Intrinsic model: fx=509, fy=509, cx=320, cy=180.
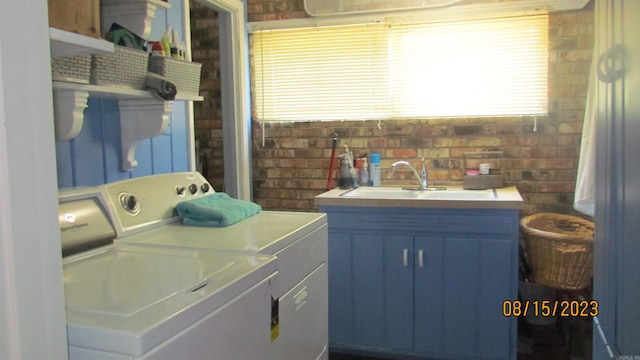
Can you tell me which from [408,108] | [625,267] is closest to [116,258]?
[625,267]

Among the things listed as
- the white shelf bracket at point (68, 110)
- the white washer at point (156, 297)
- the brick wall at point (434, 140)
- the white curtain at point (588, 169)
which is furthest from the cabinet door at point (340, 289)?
the white shelf bracket at point (68, 110)

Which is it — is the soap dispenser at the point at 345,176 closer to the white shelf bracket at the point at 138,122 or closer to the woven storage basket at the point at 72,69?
the white shelf bracket at the point at 138,122

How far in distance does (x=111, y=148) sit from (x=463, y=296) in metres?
1.74

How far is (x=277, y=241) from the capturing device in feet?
4.98

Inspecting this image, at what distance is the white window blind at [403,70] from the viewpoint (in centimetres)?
277

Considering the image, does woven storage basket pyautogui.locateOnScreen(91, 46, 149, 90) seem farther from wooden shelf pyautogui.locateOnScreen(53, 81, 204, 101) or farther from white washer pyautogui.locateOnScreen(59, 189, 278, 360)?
white washer pyautogui.locateOnScreen(59, 189, 278, 360)

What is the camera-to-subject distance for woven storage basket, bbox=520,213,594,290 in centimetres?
228

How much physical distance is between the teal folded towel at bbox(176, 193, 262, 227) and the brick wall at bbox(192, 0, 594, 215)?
4.03 feet

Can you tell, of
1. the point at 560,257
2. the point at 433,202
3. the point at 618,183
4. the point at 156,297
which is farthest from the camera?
the point at 433,202

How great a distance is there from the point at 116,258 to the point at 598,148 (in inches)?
53.9

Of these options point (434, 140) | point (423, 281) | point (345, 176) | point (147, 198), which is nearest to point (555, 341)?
point (423, 281)

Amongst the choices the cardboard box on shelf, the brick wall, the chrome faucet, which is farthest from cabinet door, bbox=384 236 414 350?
the cardboard box on shelf

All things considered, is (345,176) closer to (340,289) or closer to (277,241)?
(340,289)

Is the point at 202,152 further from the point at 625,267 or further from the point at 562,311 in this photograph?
the point at 625,267
